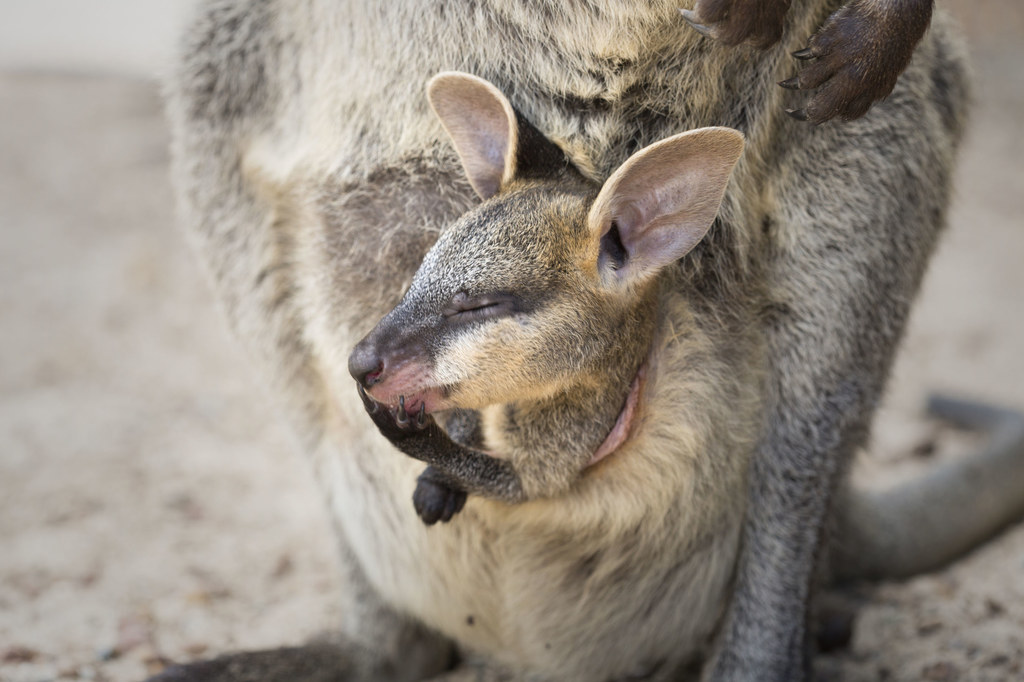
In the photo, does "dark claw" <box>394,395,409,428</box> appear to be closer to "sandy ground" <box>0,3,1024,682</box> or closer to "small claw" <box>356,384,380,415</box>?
"small claw" <box>356,384,380,415</box>

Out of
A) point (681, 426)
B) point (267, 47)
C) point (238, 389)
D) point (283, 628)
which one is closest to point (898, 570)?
point (681, 426)

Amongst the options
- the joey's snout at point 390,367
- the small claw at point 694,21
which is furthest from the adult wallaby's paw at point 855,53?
the joey's snout at point 390,367

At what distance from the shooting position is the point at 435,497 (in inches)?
103

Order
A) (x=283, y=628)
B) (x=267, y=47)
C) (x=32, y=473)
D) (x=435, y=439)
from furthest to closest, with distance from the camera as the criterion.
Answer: (x=32, y=473) < (x=283, y=628) < (x=267, y=47) < (x=435, y=439)

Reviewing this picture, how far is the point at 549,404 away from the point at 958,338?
398 cm

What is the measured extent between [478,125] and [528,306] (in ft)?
1.75

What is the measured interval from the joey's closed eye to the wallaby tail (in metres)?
1.94

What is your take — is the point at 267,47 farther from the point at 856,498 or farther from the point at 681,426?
the point at 856,498

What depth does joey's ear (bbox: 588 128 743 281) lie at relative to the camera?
222 cm

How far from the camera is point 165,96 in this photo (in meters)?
3.47

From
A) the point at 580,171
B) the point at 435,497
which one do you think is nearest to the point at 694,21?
the point at 580,171

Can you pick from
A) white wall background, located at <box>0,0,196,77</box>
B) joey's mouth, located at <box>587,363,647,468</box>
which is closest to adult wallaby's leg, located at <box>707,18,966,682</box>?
joey's mouth, located at <box>587,363,647,468</box>

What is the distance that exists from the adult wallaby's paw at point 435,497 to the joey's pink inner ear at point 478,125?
0.72 m

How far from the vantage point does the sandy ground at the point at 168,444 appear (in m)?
3.53
